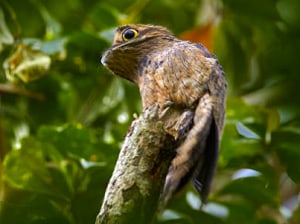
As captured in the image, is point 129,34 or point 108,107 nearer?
point 129,34

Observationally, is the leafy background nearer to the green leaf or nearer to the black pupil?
the green leaf

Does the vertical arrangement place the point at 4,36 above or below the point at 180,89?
above

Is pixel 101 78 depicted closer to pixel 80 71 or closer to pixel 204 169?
pixel 80 71

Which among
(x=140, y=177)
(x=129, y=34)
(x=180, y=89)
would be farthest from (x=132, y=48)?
(x=140, y=177)

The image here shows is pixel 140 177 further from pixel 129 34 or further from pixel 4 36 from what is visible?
pixel 4 36

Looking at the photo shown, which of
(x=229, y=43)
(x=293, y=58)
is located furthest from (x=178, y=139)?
(x=229, y=43)
